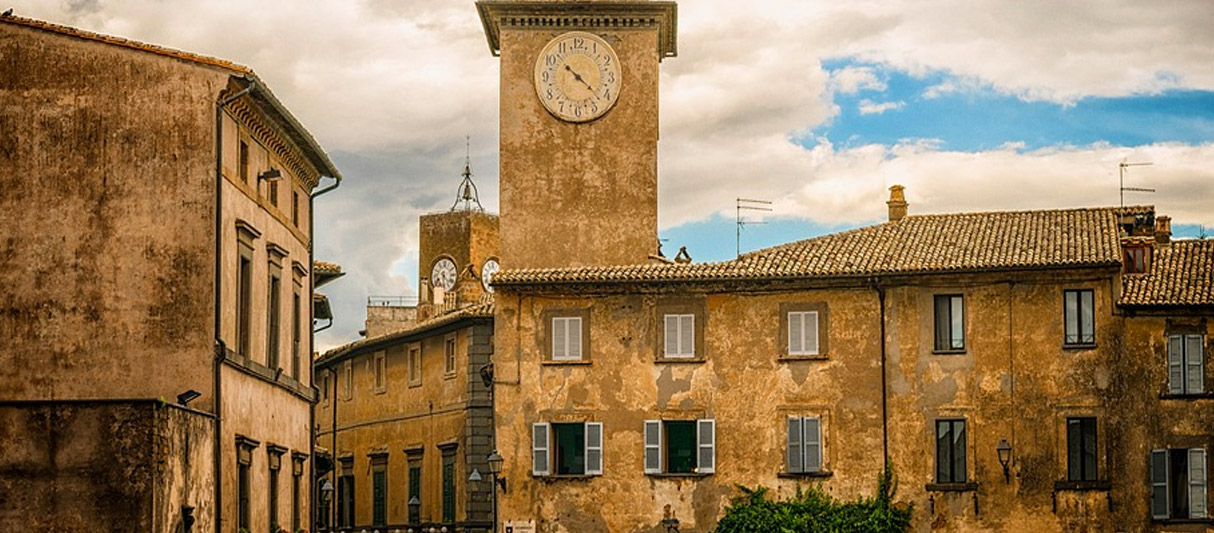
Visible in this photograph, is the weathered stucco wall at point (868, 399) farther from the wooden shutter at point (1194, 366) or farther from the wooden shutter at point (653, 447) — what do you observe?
the wooden shutter at point (1194, 366)

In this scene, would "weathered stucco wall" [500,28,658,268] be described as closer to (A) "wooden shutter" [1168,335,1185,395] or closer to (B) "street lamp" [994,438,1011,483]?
(B) "street lamp" [994,438,1011,483]

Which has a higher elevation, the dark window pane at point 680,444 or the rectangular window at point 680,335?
the rectangular window at point 680,335

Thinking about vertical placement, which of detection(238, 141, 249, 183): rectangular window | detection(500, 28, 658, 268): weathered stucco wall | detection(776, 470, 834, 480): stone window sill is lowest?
detection(776, 470, 834, 480): stone window sill

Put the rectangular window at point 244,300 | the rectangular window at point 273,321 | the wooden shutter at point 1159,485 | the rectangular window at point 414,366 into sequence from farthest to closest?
the rectangular window at point 414,366
the wooden shutter at point 1159,485
the rectangular window at point 273,321
the rectangular window at point 244,300

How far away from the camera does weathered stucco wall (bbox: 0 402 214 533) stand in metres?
31.7

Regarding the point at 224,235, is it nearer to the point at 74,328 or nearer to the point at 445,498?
the point at 74,328

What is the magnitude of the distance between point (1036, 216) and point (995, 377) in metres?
5.89

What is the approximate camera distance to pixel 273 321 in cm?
4309

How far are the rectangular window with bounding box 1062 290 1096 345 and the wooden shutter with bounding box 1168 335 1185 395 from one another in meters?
1.89

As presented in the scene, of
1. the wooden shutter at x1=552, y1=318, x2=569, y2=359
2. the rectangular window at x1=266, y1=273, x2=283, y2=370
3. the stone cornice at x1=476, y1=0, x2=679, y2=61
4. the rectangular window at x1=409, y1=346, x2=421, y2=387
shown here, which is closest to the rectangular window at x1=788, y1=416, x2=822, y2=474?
the wooden shutter at x1=552, y1=318, x2=569, y2=359

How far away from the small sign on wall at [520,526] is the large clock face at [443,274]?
44692mm

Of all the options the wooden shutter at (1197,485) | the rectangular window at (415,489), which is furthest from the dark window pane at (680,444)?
the rectangular window at (415,489)

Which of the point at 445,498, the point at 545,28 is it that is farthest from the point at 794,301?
the point at 445,498

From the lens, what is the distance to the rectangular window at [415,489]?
68.1m
